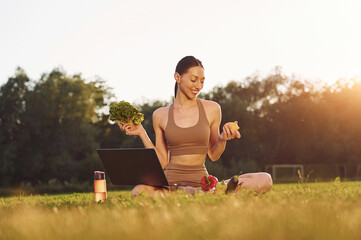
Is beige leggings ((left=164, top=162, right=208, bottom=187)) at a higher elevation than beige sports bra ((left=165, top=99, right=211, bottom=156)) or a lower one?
lower

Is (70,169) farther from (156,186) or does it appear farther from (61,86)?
(156,186)

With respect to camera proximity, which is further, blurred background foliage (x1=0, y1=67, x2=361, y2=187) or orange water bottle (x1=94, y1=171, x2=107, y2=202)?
blurred background foliage (x1=0, y1=67, x2=361, y2=187)

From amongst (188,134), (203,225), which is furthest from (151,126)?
(203,225)

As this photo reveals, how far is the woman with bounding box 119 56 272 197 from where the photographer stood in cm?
708

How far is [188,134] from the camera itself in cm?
726

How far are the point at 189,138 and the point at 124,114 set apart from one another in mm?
1041

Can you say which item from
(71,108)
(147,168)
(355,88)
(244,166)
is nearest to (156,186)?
(147,168)

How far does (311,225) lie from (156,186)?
4.20m

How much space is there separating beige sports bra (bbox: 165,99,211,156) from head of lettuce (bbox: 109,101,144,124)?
22.3 inches

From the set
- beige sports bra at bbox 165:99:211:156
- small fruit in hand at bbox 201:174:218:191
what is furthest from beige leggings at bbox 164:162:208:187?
small fruit in hand at bbox 201:174:218:191

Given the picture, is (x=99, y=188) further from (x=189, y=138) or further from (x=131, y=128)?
(x=189, y=138)

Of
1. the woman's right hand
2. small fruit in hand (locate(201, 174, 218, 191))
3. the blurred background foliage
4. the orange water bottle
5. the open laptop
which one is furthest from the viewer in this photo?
the blurred background foliage

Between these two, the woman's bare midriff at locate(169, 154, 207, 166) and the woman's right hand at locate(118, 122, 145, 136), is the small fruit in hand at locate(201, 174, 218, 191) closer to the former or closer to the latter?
the woman's bare midriff at locate(169, 154, 207, 166)

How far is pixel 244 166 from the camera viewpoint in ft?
134
